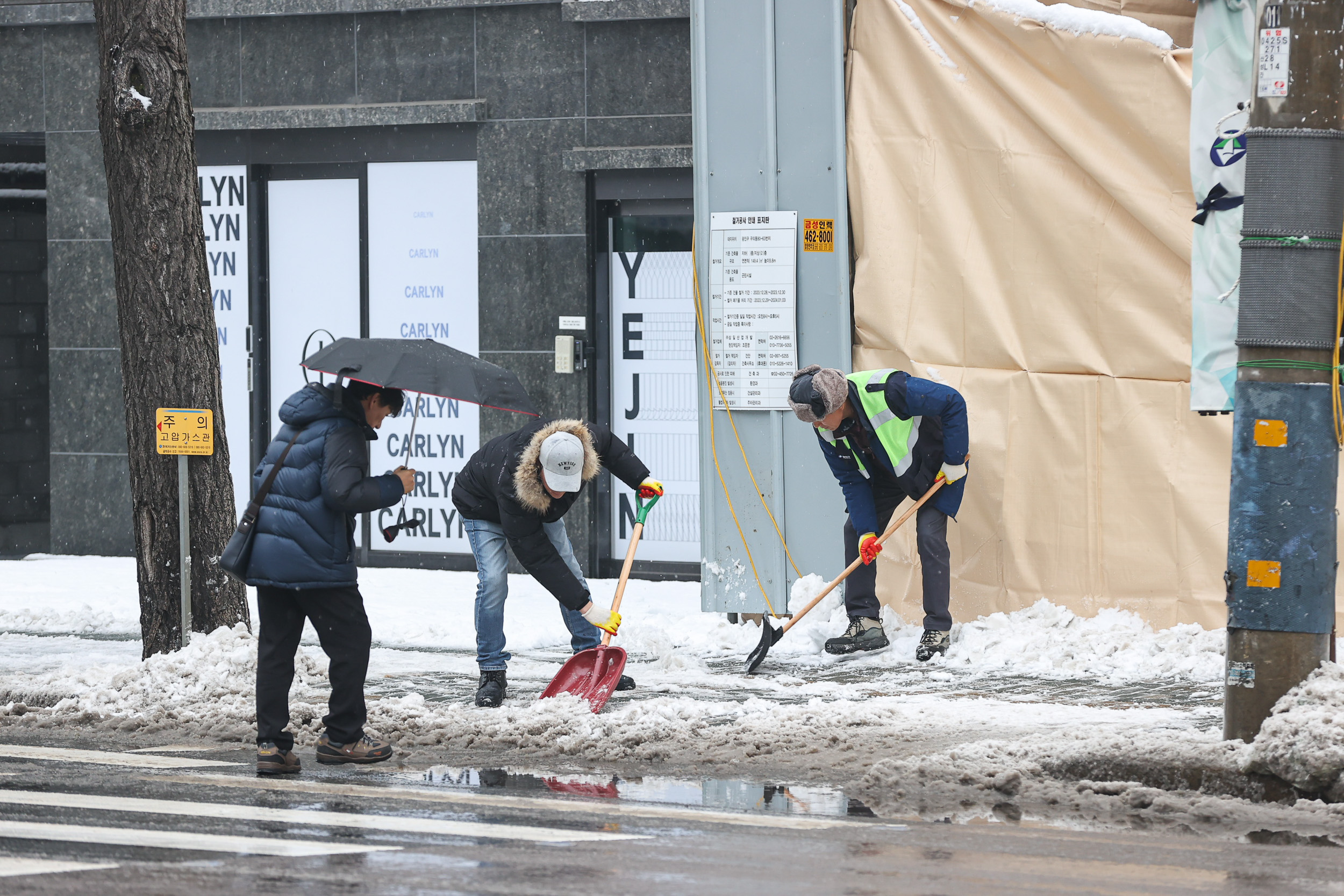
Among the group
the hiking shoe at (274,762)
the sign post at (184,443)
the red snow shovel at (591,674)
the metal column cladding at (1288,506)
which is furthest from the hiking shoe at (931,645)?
the sign post at (184,443)

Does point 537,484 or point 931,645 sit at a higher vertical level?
point 537,484

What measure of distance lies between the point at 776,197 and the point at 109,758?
4.88m

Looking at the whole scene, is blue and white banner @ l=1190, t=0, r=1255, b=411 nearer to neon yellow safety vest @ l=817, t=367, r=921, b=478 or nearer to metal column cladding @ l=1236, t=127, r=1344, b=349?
Answer: metal column cladding @ l=1236, t=127, r=1344, b=349

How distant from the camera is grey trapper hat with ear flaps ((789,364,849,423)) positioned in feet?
27.0

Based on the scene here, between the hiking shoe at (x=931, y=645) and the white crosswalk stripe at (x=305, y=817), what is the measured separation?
140 inches

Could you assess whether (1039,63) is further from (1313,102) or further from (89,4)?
(89,4)

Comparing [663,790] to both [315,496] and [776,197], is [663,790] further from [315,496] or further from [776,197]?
[776,197]

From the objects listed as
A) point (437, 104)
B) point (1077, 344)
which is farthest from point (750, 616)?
point (437, 104)

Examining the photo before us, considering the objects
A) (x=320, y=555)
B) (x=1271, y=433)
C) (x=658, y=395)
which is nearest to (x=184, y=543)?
(x=320, y=555)

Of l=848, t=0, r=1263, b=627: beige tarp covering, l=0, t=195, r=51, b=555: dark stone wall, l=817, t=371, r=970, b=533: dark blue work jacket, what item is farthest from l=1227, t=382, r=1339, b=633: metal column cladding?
l=0, t=195, r=51, b=555: dark stone wall

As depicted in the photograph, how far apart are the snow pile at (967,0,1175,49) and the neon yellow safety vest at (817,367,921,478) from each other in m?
2.10

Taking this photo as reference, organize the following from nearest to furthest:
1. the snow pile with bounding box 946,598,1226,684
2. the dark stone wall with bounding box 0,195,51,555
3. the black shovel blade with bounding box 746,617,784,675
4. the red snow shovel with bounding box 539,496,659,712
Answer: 1. the red snow shovel with bounding box 539,496,659,712
2. the snow pile with bounding box 946,598,1226,684
3. the black shovel blade with bounding box 746,617,784,675
4. the dark stone wall with bounding box 0,195,51,555

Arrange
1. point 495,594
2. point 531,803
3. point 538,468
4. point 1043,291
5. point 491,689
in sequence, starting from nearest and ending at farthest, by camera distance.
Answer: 1. point 531,803
2. point 538,468
3. point 491,689
4. point 495,594
5. point 1043,291

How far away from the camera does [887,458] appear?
337 inches
